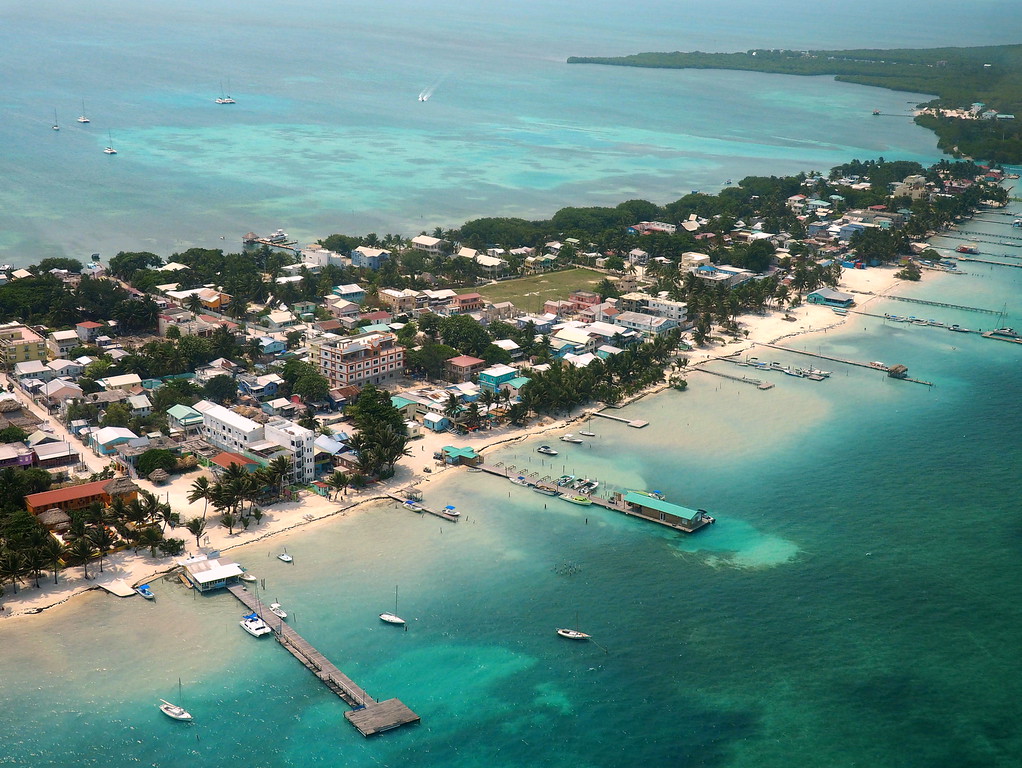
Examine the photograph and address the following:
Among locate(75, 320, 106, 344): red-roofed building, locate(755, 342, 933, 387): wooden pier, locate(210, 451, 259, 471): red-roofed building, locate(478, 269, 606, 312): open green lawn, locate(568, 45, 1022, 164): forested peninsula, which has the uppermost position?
locate(568, 45, 1022, 164): forested peninsula

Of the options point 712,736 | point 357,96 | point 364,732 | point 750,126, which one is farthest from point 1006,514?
point 357,96

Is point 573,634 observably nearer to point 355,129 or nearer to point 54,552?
point 54,552

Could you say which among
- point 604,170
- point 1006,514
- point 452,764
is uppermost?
point 604,170

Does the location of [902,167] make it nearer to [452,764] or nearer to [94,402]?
[94,402]

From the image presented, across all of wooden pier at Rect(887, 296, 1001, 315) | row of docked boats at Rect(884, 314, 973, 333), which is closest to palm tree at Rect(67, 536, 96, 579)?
row of docked boats at Rect(884, 314, 973, 333)

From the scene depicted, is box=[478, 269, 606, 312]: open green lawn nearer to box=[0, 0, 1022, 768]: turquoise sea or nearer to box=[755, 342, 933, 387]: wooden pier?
box=[755, 342, 933, 387]: wooden pier
